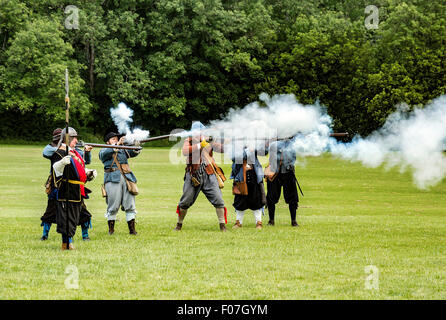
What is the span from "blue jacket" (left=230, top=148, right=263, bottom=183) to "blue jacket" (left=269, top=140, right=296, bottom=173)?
409 mm

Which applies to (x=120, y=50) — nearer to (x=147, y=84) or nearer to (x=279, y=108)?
(x=147, y=84)

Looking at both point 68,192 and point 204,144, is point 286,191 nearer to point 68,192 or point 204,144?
point 204,144

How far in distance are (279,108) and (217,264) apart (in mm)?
6764

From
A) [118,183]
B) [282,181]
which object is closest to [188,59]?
[282,181]

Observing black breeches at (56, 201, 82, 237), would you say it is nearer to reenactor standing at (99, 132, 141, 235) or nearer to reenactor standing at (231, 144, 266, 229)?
reenactor standing at (99, 132, 141, 235)

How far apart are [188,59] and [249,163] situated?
47.4 m

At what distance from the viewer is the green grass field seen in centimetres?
777

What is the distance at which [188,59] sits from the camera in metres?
60.5

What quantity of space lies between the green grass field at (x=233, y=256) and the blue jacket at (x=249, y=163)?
0.46 meters

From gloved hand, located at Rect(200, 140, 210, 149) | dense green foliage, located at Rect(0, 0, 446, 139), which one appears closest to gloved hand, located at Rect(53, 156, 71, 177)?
gloved hand, located at Rect(200, 140, 210, 149)

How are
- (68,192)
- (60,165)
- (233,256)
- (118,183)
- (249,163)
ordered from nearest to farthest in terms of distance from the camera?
(233,256) → (60,165) → (68,192) → (118,183) → (249,163)

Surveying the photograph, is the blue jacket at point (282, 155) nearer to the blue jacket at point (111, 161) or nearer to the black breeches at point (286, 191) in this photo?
the black breeches at point (286, 191)
